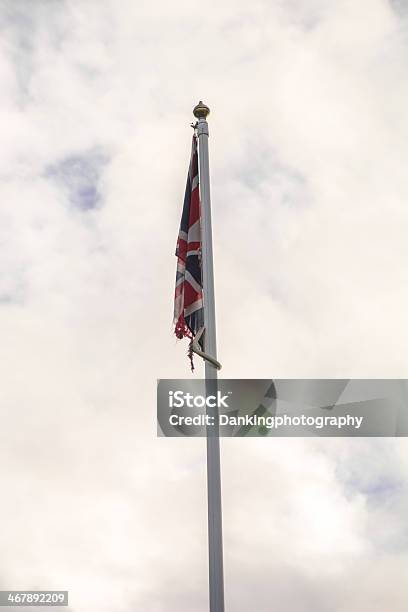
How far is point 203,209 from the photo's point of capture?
1691 cm

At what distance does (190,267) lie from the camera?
1669 cm

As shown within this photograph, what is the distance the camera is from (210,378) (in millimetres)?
15023

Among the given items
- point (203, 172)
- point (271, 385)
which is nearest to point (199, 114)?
point (203, 172)

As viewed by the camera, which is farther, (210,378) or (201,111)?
(201,111)

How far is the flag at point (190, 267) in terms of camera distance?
53.1ft

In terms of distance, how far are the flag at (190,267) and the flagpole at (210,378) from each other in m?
0.36

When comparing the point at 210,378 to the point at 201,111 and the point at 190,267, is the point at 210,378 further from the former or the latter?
the point at 201,111

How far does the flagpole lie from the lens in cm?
1359

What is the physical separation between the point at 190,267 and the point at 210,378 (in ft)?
9.52

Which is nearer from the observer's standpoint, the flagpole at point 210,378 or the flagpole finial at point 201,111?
the flagpole at point 210,378

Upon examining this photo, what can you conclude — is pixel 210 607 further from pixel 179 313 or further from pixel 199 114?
pixel 199 114

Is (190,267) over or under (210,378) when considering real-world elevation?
over

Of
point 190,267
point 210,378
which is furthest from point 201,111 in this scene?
point 210,378

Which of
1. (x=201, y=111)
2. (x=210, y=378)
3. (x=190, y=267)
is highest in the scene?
(x=201, y=111)
